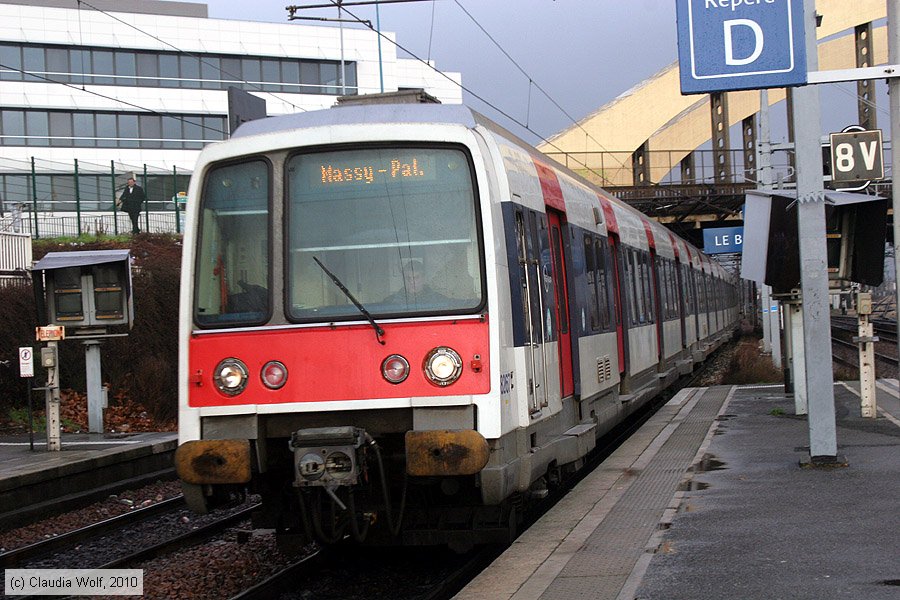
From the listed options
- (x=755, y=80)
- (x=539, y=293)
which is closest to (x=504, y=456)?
(x=539, y=293)

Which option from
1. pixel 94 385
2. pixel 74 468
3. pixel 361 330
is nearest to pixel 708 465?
pixel 361 330

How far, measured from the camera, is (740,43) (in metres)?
9.91

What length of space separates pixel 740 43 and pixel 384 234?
13.6 ft

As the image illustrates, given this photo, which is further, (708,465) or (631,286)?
(631,286)

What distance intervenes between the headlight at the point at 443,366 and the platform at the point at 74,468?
5.82 metres

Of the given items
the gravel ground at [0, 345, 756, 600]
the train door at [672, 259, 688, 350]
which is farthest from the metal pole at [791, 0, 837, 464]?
the train door at [672, 259, 688, 350]

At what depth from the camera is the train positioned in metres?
7.26

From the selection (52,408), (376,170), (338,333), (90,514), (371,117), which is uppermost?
(371,117)

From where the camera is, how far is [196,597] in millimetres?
8023

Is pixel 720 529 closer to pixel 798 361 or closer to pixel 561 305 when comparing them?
pixel 561 305

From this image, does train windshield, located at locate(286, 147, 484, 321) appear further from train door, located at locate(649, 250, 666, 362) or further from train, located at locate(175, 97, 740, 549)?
train door, located at locate(649, 250, 666, 362)

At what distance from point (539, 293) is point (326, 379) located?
7.02ft

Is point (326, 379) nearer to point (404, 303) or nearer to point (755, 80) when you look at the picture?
point (404, 303)

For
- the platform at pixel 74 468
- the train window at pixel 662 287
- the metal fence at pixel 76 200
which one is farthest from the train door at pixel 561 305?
the metal fence at pixel 76 200
